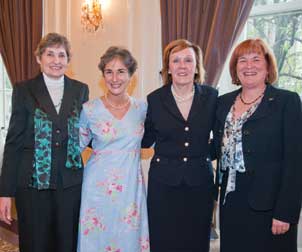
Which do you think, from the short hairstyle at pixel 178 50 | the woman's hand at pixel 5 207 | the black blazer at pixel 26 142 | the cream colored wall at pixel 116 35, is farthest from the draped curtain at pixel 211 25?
the woman's hand at pixel 5 207

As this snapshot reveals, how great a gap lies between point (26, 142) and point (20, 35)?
244 centimetres

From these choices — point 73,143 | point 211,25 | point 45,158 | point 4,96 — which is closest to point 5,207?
point 45,158

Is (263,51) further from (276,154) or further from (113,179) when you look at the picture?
(113,179)

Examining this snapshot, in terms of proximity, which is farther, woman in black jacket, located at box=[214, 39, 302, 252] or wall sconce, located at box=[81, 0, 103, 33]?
wall sconce, located at box=[81, 0, 103, 33]

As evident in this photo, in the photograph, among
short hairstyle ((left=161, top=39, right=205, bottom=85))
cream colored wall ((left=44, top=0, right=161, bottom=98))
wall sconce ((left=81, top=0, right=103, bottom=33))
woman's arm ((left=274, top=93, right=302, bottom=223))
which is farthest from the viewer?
wall sconce ((left=81, top=0, right=103, bottom=33))

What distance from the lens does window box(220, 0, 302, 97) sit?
283 cm

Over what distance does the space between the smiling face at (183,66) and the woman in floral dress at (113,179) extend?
0.89 feet

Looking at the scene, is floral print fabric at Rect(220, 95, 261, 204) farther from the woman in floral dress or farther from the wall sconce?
the wall sconce

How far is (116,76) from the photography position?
6.66 ft

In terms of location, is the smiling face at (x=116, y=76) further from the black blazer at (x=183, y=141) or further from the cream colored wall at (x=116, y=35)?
the cream colored wall at (x=116, y=35)

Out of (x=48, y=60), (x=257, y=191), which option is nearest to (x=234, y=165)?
(x=257, y=191)

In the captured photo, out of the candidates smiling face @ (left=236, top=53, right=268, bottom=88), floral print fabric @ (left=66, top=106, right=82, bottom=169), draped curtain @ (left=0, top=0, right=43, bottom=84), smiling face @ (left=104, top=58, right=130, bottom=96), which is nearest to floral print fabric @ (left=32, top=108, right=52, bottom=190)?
floral print fabric @ (left=66, top=106, right=82, bottom=169)

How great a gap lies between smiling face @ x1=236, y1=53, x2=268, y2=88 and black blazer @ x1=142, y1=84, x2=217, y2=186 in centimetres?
26

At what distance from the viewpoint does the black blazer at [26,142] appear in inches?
74.0
